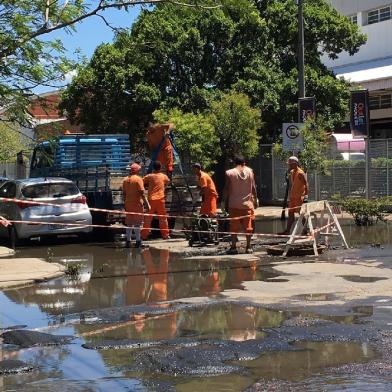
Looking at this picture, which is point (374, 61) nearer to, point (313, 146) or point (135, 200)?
point (313, 146)

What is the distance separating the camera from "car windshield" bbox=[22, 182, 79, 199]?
15.3m

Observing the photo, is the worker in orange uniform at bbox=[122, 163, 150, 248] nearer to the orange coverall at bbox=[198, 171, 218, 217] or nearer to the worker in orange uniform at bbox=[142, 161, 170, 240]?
the worker in orange uniform at bbox=[142, 161, 170, 240]

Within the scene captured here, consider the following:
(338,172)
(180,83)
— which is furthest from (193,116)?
(338,172)

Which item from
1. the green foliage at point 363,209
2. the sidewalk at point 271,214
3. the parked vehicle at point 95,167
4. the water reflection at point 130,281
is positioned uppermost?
the parked vehicle at point 95,167

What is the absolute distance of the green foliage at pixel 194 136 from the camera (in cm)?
2352

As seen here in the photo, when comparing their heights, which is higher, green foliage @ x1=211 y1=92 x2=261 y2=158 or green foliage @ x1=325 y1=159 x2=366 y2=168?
green foliage @ x1=211 y1=92 x2=261 y2=158

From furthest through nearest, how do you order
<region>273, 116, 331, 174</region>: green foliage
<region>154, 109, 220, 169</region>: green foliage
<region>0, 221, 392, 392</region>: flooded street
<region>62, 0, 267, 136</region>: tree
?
1. <region>62, 0, 267, 136</region>: tree
2. <region>154, 109, 220, 169</region>: green foliage
3. <region>273, 116, 331, 174</region>: green foliage
4. <region>0, 221, 392, 392</region>: flooded street

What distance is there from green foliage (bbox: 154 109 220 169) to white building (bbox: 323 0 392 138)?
13.7 m

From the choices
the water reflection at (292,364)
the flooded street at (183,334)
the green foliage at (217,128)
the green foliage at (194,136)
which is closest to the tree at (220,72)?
the green foliage at (217,128)

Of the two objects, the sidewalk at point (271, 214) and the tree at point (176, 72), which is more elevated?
the tree at point (176, 72)

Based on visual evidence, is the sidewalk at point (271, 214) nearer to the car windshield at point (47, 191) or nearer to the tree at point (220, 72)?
the tree at point (220, 72)

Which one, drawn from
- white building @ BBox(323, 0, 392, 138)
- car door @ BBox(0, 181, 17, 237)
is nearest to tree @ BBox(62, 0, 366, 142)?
white building @ BBox(323, 0, 392, 138)

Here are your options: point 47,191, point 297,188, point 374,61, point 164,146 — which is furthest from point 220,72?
point 374,61

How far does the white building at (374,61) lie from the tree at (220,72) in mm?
7055
